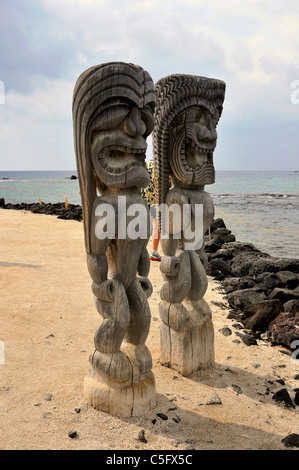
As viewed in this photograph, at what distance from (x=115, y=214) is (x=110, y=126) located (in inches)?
25.3

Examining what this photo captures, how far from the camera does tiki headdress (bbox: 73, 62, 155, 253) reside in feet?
8.71

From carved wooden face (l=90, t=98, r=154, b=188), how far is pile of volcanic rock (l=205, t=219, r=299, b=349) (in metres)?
2.98

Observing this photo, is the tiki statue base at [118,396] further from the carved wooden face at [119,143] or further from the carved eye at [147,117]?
the carved eye at [147,117]

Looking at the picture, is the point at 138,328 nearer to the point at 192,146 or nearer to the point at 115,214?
the point at 115,214

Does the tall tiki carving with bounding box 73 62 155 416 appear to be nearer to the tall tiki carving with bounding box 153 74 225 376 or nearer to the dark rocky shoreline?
the tall tiki carving with bounding box 153 74 225 376

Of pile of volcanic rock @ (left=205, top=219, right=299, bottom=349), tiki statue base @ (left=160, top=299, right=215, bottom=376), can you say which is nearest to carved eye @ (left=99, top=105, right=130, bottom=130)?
tiki statue base @ (left=160, top=299, right=215, bottom=376)

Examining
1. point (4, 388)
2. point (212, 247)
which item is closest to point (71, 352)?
point (4, 388)

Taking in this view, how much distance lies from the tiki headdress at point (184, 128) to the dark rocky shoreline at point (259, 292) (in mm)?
2238

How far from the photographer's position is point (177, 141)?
141 inches

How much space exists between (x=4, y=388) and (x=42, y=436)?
0.83m

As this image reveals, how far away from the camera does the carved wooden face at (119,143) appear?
8.86 feet

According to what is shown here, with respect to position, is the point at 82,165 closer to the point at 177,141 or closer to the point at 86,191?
the point at 86,191

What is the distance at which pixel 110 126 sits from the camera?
2.72 meters
